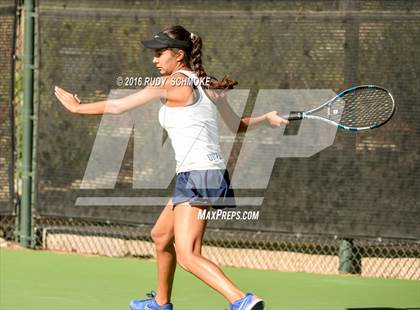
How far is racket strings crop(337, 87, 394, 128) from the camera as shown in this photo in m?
7.11

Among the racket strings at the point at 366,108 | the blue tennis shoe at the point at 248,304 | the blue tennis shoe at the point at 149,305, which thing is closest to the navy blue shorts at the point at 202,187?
the blue tennis shoe at the point at 248,304

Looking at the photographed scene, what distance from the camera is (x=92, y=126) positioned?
945cm

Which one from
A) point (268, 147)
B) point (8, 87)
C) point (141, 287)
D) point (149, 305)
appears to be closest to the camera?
point (149, 305)

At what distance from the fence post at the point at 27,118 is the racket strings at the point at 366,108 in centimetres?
330

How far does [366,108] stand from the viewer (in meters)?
7.28

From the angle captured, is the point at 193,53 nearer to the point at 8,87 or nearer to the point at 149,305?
the point at 149,305

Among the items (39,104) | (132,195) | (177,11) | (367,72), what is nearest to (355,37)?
(367,72)

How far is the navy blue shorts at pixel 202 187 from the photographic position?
231 inches

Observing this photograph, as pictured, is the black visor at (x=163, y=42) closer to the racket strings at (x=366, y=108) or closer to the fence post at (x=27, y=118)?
the racket strings at (x=366, y=108)

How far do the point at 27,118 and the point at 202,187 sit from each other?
4.28 m

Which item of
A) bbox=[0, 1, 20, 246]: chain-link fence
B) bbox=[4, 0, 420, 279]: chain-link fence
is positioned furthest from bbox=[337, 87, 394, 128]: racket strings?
bbox=[0, 1, 20, 246]: chain-link fence

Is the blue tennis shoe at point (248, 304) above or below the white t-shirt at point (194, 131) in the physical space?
below

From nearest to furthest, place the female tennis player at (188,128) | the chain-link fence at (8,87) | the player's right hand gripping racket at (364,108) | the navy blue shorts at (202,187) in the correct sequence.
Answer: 1. the female tennis player at (188,128)
2. the navy blue shorts at (202,187)
3. the player's right hand gripping racket at (364,108)
4. the chain-link fence at (8,87)

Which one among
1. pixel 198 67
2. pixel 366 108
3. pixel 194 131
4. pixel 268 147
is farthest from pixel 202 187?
pixel 268 147
